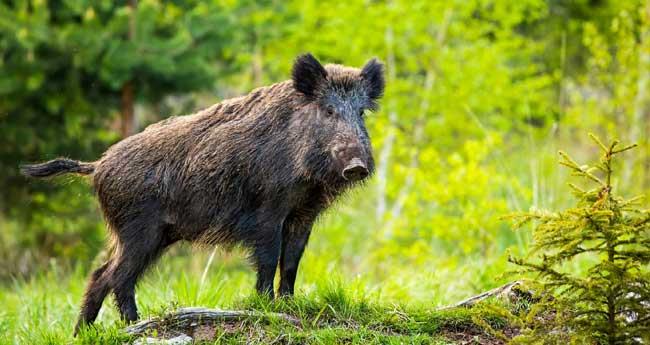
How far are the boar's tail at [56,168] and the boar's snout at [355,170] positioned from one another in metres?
1.83

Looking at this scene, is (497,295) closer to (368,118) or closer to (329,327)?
(329,327)

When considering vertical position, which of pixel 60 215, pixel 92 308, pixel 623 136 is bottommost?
pixel 60 215

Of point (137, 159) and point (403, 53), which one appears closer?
point (137, 159)

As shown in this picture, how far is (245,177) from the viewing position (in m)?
5.44

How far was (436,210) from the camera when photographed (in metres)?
13.6

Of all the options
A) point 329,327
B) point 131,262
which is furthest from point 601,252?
point 131,262

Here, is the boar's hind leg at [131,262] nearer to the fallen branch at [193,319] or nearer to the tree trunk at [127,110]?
the fallen branch at [193,319]

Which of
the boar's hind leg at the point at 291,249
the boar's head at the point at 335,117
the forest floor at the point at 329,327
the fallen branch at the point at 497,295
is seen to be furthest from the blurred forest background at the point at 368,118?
the boar's head at the point at 335,117

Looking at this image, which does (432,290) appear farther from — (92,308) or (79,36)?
(79,36)

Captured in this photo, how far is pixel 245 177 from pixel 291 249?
1.80 ft

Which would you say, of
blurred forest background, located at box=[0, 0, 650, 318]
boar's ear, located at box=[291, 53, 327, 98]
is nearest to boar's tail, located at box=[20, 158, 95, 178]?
blurred forest background, located at box=[0, 0, 650, 318]

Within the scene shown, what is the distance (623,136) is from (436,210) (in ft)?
9.96

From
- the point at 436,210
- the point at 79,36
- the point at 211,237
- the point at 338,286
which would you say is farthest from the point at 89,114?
the point at 338,286

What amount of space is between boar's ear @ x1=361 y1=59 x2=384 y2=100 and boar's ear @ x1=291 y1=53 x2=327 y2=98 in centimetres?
33
